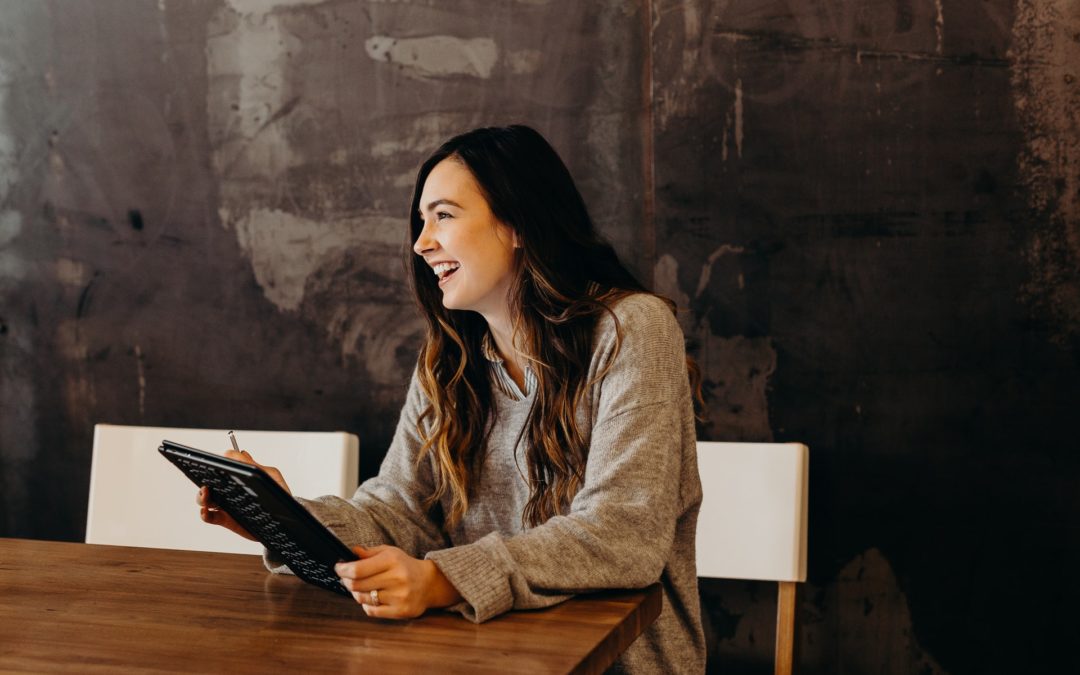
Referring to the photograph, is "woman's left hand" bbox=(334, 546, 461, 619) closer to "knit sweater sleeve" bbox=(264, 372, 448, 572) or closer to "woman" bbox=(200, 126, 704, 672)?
"woman" bbox=(200, 126, 704, 672)

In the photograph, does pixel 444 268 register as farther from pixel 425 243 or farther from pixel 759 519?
pixel 759 519

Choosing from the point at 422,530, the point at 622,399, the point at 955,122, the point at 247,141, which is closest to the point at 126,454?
the point at 247,141

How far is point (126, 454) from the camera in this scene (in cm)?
239

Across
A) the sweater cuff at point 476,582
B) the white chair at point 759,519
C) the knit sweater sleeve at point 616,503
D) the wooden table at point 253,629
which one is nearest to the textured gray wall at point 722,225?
the white chair at point 759,519

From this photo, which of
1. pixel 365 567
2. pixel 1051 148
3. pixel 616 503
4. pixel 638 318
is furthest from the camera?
pixel 1051 148

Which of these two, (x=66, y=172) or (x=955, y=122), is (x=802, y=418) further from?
(x=66, y=172)

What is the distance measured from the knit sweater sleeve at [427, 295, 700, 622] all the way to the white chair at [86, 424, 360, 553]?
0.97m

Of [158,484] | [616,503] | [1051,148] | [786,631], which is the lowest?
[786,631]

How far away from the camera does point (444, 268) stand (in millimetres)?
1641

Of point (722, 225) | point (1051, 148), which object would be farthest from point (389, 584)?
point (1051, 148)

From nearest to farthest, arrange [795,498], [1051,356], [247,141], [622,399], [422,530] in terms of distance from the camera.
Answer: [622,399]
[422,530]
[795,498]
[1051,356]
[247,141]

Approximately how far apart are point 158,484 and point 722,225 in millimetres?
1438

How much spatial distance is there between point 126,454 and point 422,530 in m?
1.12

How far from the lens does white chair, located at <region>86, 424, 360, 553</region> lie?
2268 millimetres
